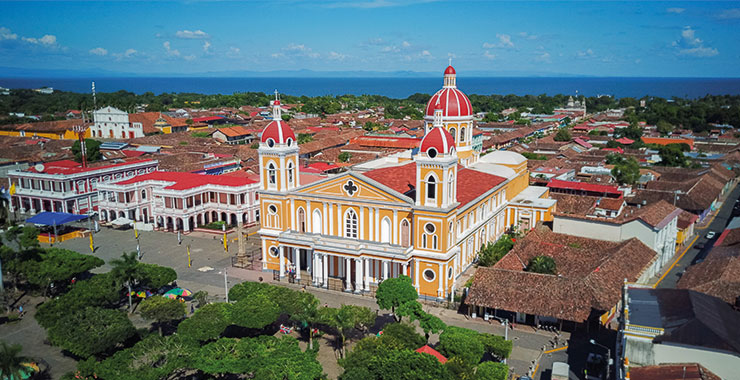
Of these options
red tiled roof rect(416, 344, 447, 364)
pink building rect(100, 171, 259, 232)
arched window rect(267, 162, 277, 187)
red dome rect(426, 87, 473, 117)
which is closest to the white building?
pink building rect(100, 171, 259, 232)

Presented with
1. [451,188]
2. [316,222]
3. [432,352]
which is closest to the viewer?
[432,352]

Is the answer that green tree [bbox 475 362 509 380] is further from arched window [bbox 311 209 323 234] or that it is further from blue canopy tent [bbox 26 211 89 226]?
blue canopy tent [bbox 26 211 89 226]

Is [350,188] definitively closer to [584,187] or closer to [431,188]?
[431,188]

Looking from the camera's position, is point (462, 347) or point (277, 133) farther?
point (277, 133)

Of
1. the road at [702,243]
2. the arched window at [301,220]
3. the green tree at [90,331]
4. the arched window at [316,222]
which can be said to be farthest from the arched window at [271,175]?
the road at [702,243]

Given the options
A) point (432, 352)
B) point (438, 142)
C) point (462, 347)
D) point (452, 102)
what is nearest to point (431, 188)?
point (438, 142)

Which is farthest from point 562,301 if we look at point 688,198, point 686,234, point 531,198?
point 688,198
